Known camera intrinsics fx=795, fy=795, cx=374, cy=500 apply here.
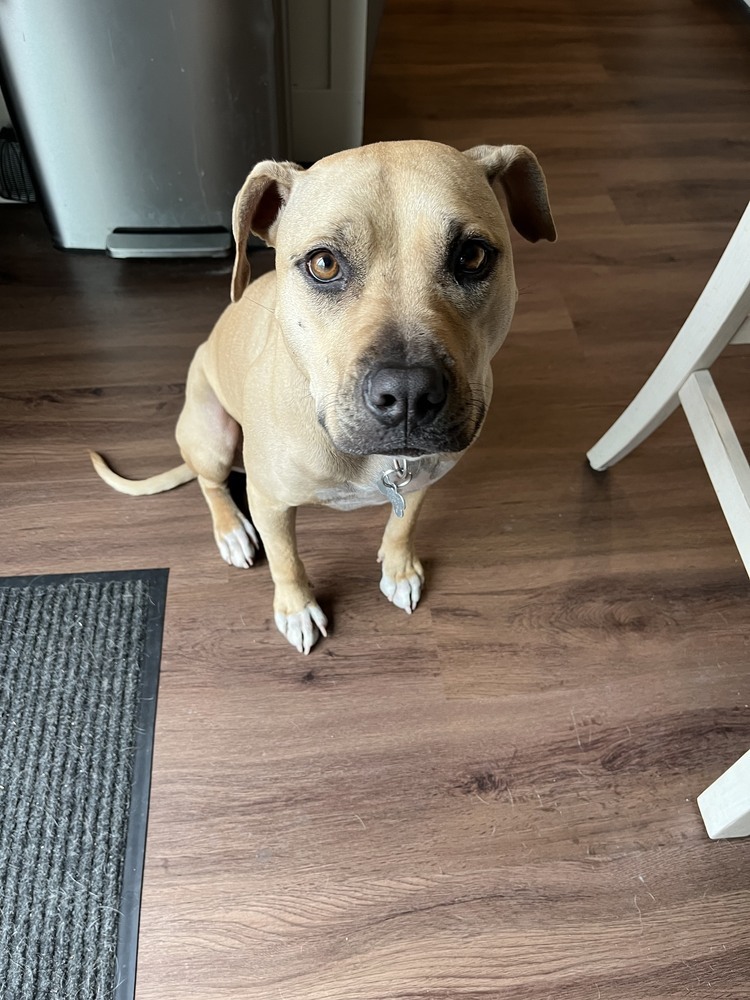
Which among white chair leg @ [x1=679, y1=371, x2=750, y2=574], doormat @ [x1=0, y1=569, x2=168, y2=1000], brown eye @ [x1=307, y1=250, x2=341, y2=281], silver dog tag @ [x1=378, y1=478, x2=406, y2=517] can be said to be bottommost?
doormat @ [x1=0, y1=569, x2=168, y2=1000]

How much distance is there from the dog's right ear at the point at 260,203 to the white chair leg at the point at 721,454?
0.93m

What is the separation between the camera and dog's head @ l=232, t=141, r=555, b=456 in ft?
3.51

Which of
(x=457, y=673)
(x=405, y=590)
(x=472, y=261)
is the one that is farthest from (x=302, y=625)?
(x=472, y=261)

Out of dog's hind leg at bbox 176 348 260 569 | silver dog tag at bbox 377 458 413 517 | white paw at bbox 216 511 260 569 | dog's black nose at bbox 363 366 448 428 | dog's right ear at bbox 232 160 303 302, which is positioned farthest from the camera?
white paw at bbox 216 511 260 569

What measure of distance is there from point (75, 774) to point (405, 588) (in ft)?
2.53

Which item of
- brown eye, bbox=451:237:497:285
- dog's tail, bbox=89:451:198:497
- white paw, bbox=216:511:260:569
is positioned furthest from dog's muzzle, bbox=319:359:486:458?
dog's tail, bbox=89:451:198:497

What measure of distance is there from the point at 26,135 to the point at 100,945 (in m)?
1.99

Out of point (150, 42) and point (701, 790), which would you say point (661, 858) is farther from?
point (150, 42)

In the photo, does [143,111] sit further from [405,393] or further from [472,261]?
[405,393]

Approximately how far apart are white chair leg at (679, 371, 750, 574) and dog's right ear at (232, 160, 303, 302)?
0.93m

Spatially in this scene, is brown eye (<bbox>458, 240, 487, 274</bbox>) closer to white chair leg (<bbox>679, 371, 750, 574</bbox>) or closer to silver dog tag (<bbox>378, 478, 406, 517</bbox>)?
silver dog tag (<bbox>378, 478, 406, 517</bbox>)

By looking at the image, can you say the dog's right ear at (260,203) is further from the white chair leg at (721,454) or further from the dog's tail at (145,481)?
the white chair leg at (721,454)

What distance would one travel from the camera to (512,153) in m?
1.24

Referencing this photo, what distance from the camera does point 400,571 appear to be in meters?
1.78
